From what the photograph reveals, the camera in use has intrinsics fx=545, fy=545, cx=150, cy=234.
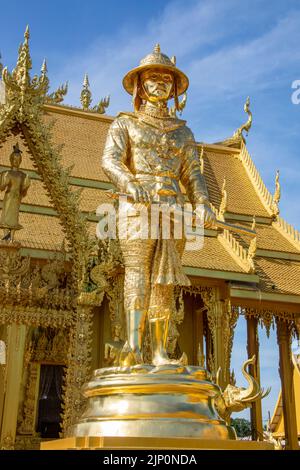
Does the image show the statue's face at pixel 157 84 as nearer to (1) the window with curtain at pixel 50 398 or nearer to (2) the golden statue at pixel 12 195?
(2) the golden statue at pixel 12 195

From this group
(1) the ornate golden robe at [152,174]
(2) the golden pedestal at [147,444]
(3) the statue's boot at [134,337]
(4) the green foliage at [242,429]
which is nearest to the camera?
(2) the golden pedestal at [147,444]

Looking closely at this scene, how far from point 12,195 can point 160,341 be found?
2793 millimetres

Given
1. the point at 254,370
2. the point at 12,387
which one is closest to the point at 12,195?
the point at 12,387

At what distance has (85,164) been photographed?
39.9 feet

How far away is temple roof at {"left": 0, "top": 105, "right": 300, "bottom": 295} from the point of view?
938 cm

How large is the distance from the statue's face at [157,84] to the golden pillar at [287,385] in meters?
8.47

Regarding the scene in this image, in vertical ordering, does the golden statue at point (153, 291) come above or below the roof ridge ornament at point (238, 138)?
below

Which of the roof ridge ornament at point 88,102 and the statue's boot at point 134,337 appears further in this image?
the roof ridge ornament at point 88,102

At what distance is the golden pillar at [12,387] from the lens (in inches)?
233

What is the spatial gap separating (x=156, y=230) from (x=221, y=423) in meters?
1.29

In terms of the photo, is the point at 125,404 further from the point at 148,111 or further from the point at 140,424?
the point at 148,111

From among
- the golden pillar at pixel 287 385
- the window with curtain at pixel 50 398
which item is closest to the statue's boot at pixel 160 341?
the window with curtain at pixel 50 398
